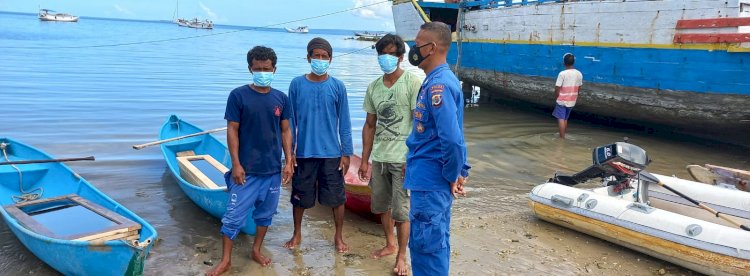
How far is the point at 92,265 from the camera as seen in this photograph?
3.66m

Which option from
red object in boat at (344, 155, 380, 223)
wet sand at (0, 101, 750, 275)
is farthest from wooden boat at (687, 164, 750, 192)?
red object in boat at (344, 155, 380, 223)

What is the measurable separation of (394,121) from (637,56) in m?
7.88

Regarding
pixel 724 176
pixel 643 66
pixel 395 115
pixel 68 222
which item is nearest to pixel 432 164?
pixel 395 115

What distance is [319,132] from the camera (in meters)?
4.35

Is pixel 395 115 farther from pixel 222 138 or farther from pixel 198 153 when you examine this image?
pixel 222 138

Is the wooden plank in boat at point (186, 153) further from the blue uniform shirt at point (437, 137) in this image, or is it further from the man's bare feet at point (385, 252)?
the blue uniform shirt at point (437, 137)

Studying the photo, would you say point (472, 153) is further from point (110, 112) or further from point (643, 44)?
point (110, 112)

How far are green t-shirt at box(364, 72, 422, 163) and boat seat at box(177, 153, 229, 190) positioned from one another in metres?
2.33

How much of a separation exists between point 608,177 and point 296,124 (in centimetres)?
367

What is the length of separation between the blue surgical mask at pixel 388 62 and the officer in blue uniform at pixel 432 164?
1028 mm

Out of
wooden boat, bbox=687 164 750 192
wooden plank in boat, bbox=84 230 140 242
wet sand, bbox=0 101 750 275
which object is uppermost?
wooden boat, bbox=687 164 750 192

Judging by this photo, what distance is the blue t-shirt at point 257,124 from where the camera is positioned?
3.97 meters

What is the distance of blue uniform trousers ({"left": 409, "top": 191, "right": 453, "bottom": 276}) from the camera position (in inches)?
116

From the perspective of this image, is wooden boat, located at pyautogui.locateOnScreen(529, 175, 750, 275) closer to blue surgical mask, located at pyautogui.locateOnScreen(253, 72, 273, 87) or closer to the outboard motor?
the outboard motor
